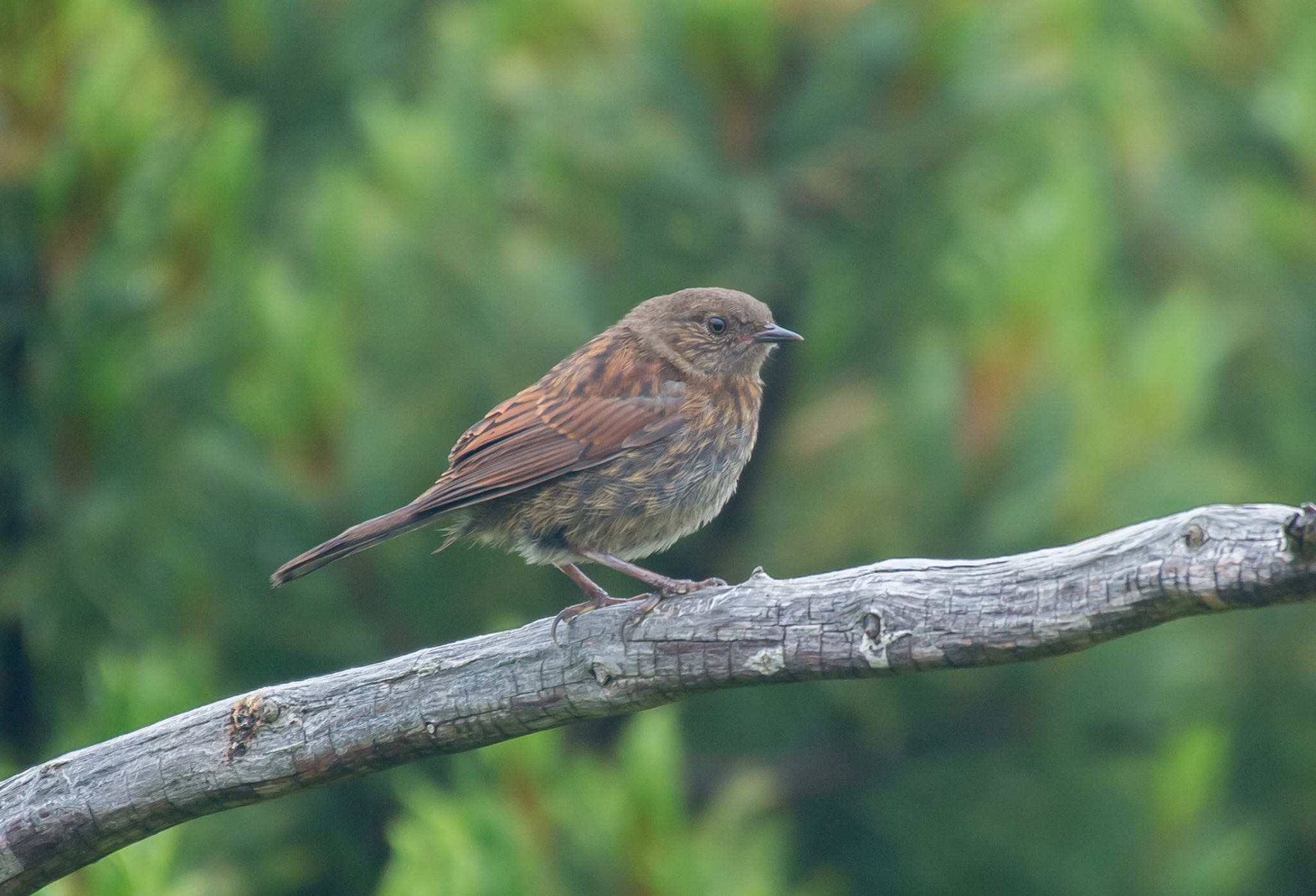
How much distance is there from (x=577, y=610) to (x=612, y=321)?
6.67 feet

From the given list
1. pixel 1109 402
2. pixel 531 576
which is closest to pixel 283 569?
pixel 531 576

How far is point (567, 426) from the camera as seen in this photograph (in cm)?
395

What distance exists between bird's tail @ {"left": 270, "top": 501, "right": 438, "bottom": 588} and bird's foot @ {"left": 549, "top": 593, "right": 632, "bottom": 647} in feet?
1.70

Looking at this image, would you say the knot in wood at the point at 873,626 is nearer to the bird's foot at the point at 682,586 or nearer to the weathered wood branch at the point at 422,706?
the weathered wood branch at the point at 422,706

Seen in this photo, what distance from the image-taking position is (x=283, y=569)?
3.41 meters

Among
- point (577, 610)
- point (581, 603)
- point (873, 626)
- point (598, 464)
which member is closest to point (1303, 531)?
point (873, 626)

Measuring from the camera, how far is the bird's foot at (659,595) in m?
2.90

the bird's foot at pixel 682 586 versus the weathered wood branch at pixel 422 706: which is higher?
the bird's foot at pixel 682 586

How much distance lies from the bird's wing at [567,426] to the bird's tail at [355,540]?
0.03 m

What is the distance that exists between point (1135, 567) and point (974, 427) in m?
2.24

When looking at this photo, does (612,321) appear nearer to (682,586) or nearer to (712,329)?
(712,329)

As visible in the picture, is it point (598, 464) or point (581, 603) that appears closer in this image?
point (581, 603)

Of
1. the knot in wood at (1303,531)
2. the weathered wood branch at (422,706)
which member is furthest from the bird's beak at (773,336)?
the knot in wood at (1303,531)

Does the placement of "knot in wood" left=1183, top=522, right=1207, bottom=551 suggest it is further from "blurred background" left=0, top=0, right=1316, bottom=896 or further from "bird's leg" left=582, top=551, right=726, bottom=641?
"blurred background" left=0, top=0, right=1316, bottom=896
